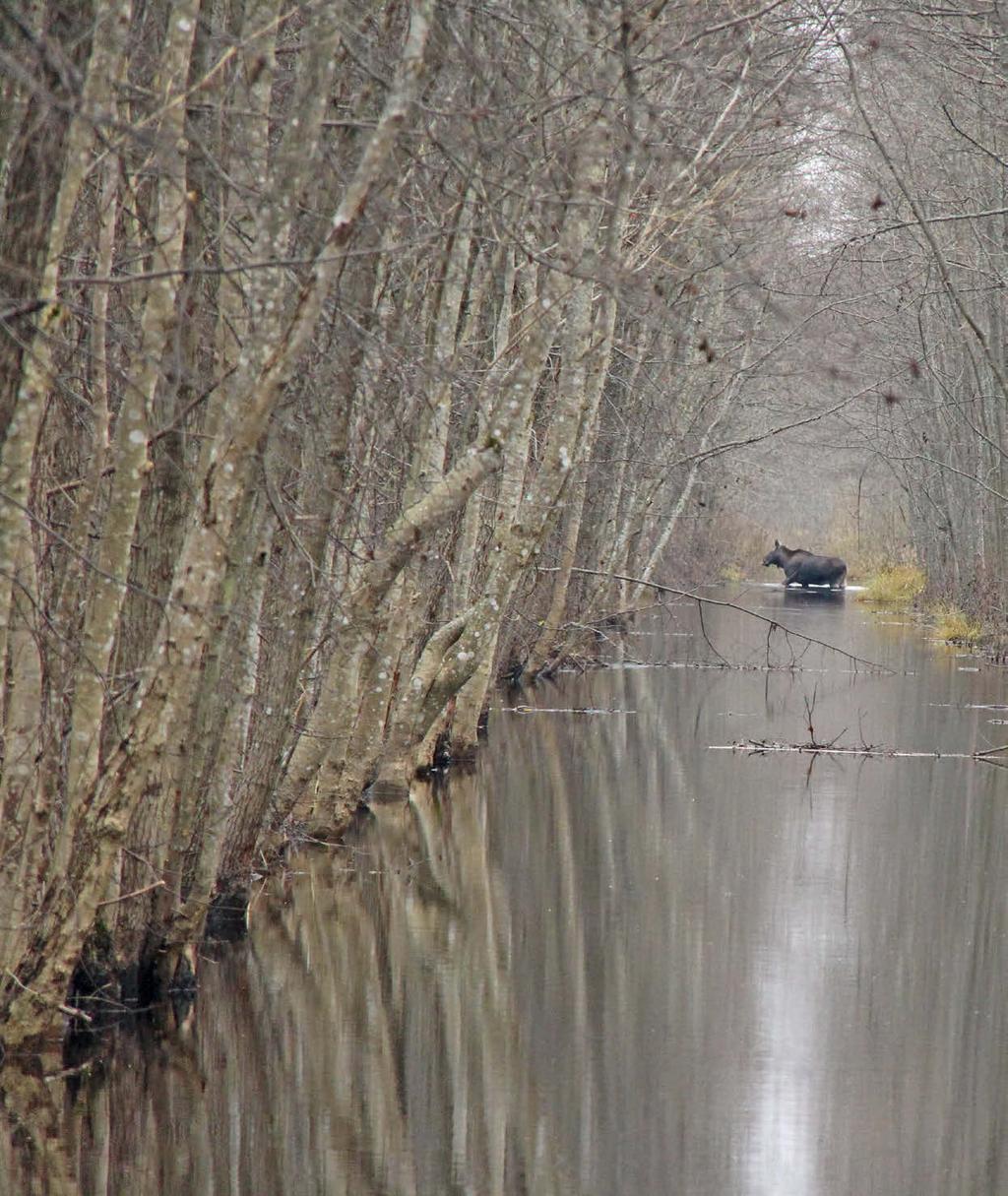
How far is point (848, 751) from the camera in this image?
1750cm

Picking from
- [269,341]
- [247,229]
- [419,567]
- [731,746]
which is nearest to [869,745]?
[731,746]

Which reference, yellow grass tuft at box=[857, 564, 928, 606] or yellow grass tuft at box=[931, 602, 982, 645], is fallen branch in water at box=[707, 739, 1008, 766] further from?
yellow grass tuft at box=[857, 564, 928, 606]

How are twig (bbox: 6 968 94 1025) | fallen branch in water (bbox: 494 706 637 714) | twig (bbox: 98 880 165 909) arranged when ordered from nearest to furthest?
twig (bbox: 6 968 94 1025)
twig (bbox: 98 880 165 909)
fallen branch in water (bbox: 494 706 637 714)

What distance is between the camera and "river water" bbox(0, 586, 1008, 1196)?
20.9 feet

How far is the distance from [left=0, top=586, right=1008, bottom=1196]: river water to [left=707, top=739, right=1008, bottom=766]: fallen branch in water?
1228 mm

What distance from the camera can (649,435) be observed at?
2494 cm

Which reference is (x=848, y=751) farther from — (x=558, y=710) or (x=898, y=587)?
(x=898, y=587)

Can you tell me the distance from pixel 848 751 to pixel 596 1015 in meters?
9.71

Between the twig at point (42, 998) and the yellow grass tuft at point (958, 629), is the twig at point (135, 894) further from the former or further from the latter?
the yellow grass tuft at point (958, 629)

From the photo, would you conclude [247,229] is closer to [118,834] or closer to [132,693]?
[132,693]

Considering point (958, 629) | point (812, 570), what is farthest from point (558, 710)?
point (812, 570)

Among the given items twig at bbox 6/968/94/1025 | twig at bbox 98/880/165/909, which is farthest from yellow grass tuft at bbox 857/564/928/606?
twig at bbox 6/968/94/1025

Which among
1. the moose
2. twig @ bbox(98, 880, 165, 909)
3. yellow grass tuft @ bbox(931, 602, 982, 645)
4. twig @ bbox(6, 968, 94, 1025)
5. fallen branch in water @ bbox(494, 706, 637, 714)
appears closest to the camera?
twig @ bbox(6, 968, 94, 1025)

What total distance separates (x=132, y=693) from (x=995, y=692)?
1735 cm
